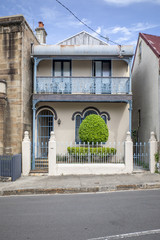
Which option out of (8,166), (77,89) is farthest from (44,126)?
(8,166)

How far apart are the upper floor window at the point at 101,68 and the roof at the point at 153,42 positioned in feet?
7.99

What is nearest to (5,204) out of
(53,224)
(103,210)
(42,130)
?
(53,224)

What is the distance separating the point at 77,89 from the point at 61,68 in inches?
75.8

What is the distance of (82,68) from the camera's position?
12.8 metres

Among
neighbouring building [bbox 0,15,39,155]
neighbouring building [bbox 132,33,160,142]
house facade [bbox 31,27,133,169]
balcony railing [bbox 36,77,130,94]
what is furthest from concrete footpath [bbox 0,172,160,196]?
balcony railing [bbox 36,77,130,94]

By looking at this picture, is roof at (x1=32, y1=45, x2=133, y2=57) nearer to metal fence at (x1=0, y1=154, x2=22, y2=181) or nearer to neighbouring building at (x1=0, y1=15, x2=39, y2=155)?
neighbouring building at (x1=0, y1=15, x2=39, y2=155)

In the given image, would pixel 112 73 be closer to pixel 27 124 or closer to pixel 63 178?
pixel 27 124

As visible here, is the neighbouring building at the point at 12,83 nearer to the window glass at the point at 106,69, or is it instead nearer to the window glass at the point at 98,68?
the window glass at the point at 98,68

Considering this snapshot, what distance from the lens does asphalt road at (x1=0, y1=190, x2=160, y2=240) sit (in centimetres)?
409

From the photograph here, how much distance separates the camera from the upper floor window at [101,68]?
42.1ft

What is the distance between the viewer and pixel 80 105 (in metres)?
12.5

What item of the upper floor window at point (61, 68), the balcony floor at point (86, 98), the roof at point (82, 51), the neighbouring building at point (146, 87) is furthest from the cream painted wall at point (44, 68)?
the neighbouring building at point (146, 87)

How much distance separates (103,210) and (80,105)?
7.74 metres

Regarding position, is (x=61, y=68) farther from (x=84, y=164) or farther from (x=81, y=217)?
(x=81, y=217)
